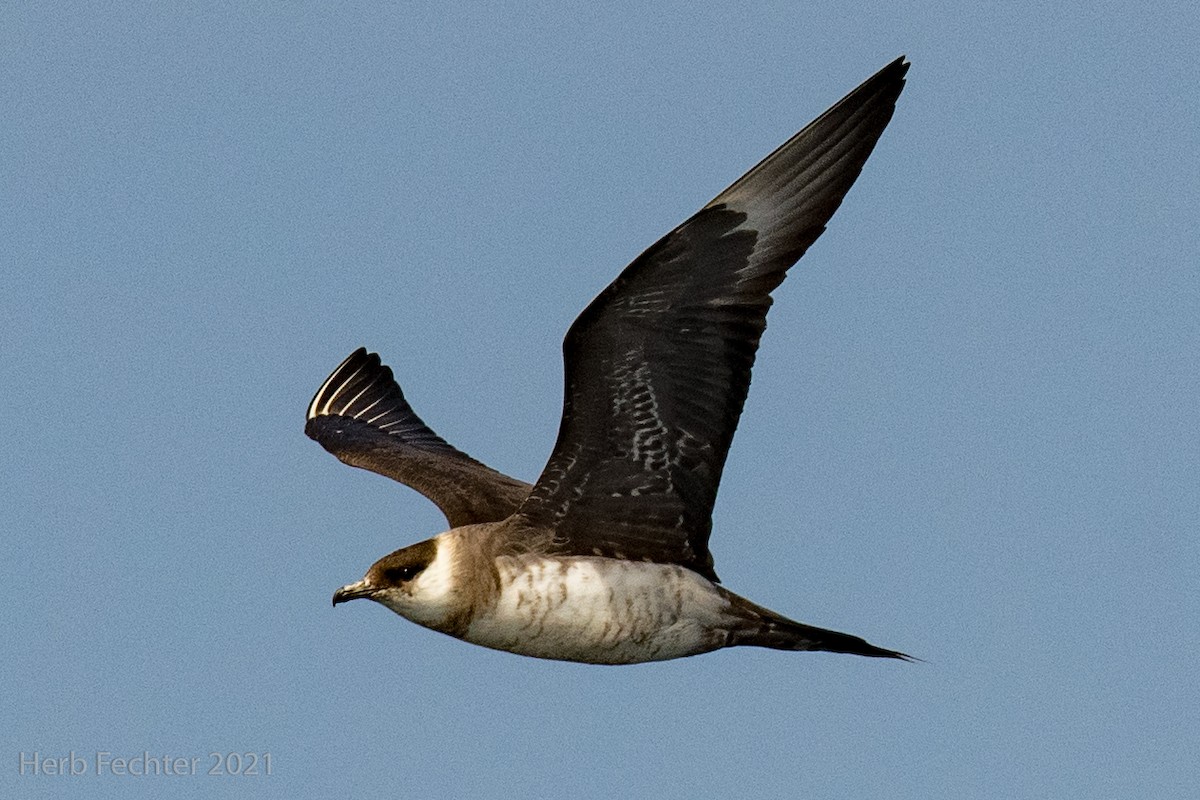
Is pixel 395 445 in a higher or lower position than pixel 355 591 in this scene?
higher

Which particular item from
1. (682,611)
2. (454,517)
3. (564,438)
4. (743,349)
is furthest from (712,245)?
(454,517)

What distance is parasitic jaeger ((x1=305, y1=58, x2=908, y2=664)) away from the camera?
988 centimetres

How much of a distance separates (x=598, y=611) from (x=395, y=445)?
3647 millimetres

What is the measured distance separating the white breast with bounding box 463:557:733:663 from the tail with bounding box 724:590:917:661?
0.37ft

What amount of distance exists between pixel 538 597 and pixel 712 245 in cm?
223

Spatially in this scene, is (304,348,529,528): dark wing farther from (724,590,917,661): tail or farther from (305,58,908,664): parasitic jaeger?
(724,590,917,661): tail

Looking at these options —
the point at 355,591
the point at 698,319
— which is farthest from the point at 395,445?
the point at 698,319

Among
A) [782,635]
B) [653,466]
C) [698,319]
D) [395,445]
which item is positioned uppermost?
[698,319]

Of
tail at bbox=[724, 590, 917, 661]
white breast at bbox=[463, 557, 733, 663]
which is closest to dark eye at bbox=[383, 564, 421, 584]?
white breast at bbox=[463, 557, 733, 663]

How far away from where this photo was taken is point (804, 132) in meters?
9.86

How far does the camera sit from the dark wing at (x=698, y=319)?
9828 mm

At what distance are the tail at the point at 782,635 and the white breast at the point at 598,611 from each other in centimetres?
11

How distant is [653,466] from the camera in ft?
34.4

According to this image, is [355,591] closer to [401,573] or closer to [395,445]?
[401,573]
